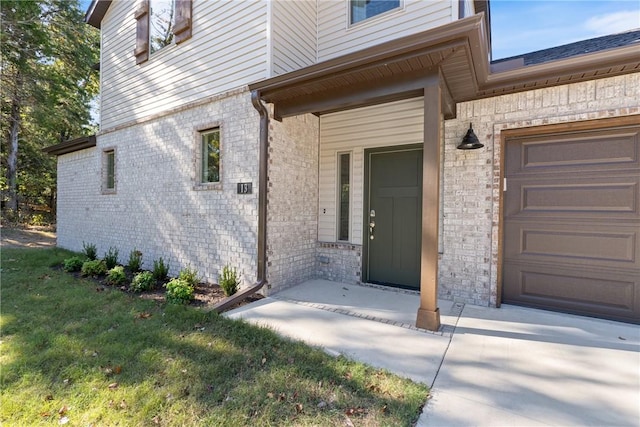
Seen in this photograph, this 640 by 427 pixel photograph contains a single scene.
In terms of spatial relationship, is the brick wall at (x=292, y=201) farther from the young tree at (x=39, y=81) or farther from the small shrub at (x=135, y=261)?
the young tree at (x=39, y=81)

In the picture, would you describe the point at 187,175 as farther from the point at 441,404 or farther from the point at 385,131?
the point at 441,404

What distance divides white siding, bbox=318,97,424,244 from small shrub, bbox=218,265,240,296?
1647mm

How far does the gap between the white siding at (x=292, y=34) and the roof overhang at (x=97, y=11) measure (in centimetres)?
587

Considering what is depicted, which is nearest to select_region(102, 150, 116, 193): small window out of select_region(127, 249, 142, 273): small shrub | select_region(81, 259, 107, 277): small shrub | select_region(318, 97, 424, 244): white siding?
select_region(127, 249, 142, 273): small shrub

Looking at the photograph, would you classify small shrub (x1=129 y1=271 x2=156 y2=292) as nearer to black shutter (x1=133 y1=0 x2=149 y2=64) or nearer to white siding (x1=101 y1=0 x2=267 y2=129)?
white siding (x1=101 y1=0 x2=267 y2=129)

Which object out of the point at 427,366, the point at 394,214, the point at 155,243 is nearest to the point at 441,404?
the point at 427,366

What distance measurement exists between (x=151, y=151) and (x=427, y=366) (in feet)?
20.6

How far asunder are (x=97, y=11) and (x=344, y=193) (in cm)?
842

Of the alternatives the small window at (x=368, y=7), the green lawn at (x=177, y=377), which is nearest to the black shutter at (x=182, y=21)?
the small window at (x=368, y=7)

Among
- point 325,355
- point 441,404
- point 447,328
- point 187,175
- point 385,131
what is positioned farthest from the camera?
point 187,175

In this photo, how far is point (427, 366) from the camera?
2502 millimetres

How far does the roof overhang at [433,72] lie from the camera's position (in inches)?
111

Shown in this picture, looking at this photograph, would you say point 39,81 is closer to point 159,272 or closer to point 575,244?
point 159,272

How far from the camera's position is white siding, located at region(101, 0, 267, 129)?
4.70m
